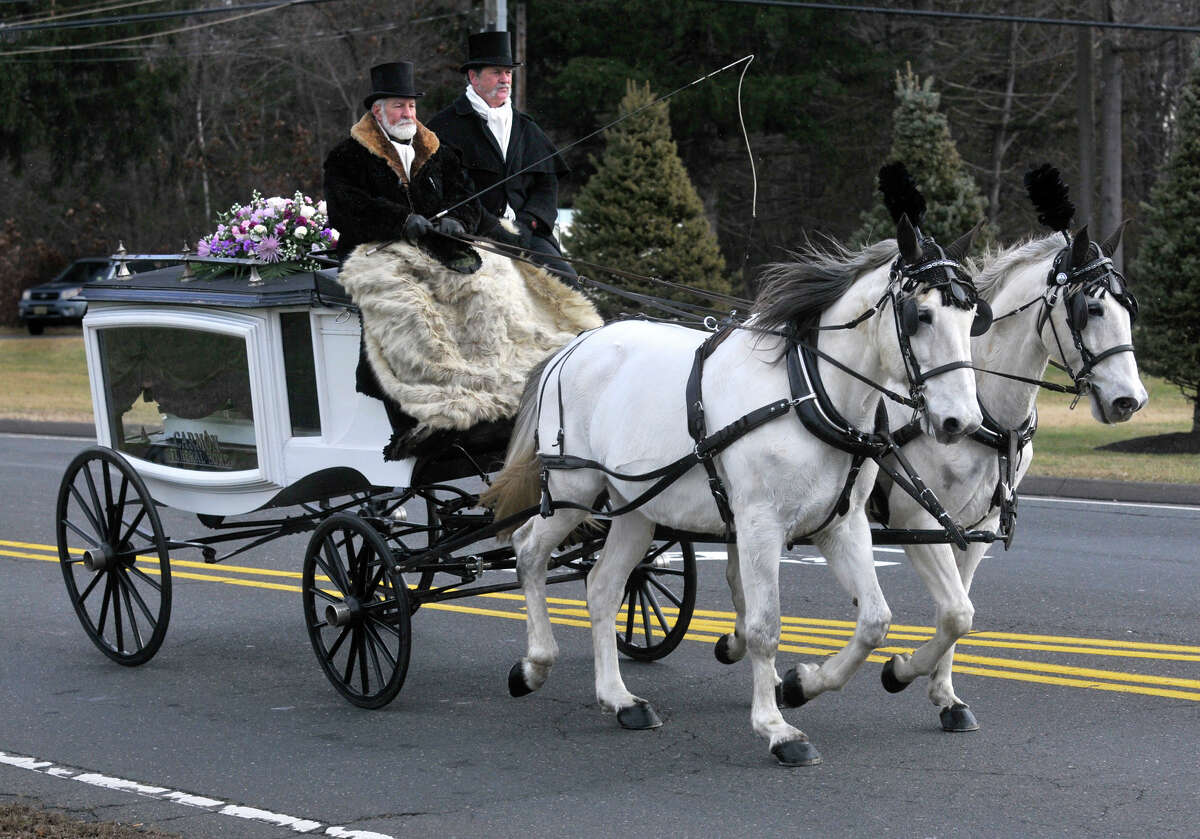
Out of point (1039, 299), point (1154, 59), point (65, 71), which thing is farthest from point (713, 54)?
point (1039, 299)

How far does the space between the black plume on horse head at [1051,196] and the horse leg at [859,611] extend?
190 centimetres

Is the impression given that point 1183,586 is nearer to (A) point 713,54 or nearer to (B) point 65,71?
Result: (A) point 713,54

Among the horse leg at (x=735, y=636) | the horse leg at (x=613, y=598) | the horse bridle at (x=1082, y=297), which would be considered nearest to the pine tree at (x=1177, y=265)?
the horse bridle at (x=1082, y=297)

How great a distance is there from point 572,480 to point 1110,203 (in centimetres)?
2127

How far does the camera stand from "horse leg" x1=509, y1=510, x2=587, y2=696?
6754 mm

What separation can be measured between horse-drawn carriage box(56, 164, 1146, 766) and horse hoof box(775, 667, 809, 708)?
0.01 metres

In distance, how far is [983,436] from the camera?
637 cm

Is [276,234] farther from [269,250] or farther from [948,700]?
[948,700]

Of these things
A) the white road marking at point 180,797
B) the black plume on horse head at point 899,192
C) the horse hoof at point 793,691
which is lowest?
the white road marking at point 180,797

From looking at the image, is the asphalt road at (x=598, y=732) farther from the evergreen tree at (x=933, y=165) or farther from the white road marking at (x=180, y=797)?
the evergreen tree at (x=933, y=165)

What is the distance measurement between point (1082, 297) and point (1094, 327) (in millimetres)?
139

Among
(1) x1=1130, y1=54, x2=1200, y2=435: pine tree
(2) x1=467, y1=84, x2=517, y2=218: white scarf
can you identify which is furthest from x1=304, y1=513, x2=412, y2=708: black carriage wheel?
(1) x1=1130, y1=54, x2=1200, y2=435: pine tree

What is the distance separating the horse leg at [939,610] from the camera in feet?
20.1

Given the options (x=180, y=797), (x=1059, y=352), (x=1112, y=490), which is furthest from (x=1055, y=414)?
(x=180, y=797)
